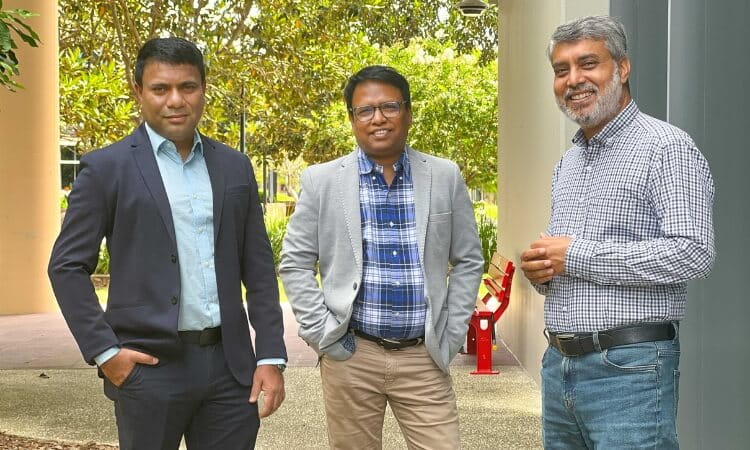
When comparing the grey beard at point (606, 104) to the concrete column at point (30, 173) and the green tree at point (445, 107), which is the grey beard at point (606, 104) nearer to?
the concrete column at point (30, 173)

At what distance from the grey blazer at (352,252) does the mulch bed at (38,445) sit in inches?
119

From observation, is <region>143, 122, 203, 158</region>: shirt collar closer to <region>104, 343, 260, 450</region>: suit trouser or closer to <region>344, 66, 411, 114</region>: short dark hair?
<region>104, 343, 260, 450</region>: suit trouser

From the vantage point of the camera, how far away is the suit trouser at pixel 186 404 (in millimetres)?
3455

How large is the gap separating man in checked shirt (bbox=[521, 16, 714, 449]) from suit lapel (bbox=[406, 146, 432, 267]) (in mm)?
876

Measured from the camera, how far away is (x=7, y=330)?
41.1ft

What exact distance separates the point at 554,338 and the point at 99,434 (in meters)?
4.62

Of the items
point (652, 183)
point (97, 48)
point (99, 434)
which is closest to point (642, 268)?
point (652, 183)

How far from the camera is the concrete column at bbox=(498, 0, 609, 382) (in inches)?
322

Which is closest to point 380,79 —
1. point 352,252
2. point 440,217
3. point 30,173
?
point 440,217

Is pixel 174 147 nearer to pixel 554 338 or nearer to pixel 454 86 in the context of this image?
pixel 554 338

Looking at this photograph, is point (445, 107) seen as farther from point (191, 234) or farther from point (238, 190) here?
point (191, 234)

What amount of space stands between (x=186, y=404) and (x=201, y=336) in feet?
0.77

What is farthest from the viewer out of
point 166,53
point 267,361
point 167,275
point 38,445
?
point 38,445

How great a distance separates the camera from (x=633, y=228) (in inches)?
127
